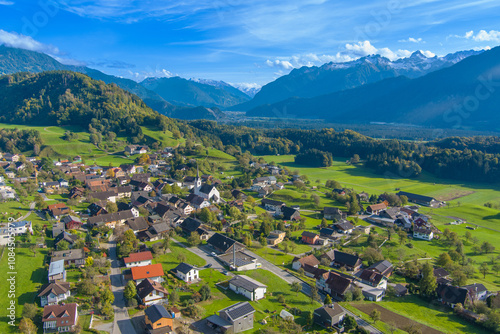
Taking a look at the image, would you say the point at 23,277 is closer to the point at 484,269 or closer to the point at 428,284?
the point at 428,284

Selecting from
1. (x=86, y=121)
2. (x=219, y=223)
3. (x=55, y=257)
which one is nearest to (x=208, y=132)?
(x=86, y=121)

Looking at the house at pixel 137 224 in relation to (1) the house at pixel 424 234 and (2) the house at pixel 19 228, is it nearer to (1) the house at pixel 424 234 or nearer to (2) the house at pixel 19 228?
(2) the house at pixel 19 228

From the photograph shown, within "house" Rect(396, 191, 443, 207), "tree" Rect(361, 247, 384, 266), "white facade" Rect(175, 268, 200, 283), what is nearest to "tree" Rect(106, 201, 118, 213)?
"white facade" Rect(175, 268, 200, 283)

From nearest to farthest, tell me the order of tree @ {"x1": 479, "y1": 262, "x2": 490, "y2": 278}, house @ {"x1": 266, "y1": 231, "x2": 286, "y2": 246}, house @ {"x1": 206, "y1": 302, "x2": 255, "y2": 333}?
house @ {"x1": 206, "y1": 302, "x2": 255, "y2": 333} < tree @ {"x1": 479, "y1": 262, "x2": 490, "y2": 278} < house @ {"x1": 266, "y1": 231, "x2": 286, "y2": 246}

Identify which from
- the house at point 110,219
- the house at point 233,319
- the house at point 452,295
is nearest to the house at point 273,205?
the house at point 110,219

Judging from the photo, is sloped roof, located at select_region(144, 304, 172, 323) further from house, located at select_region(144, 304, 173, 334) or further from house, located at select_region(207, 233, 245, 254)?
house, located at select_region(207, 233, 245, 254)
